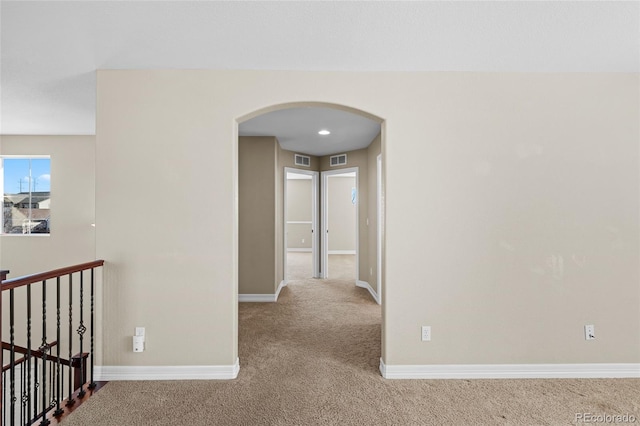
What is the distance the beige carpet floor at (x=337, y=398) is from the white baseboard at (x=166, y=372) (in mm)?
54

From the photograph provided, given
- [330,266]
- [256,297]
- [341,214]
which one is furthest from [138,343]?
[341,214]

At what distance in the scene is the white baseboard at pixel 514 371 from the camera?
2523 mm

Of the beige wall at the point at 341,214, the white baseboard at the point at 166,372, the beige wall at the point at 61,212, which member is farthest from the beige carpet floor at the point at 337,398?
the beige wall at the point at 341,214

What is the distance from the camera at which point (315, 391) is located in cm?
234

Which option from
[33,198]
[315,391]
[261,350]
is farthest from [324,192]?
[33,198]

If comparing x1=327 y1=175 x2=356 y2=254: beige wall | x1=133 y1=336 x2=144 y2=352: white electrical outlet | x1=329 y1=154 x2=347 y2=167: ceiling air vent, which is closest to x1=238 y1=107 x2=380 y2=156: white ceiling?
x1=329 y1=154 x2=347 y2=167: ceiling air vent

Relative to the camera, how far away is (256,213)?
4875mm

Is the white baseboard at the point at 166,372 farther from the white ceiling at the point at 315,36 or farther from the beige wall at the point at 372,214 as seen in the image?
the beige wall at the point at 372,214

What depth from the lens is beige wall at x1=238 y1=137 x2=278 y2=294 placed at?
4.83 metres

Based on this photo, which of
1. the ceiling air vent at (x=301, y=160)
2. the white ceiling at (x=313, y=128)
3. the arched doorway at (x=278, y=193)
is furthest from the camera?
the ceiling air vent at (x=301, y=160)

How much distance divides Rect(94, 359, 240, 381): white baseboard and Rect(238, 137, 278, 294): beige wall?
2299mm

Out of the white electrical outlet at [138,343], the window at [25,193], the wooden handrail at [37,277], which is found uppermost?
the window at [25,193]

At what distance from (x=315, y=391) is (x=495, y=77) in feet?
9.30

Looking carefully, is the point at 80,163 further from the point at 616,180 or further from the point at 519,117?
the point at 616,180
